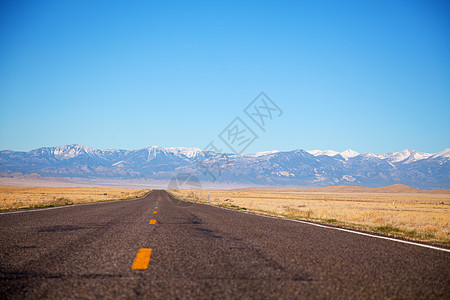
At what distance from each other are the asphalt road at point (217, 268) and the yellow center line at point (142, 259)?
0.08m

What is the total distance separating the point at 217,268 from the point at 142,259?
48.5 inches

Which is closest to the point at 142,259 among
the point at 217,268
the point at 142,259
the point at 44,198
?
the point at 142,259

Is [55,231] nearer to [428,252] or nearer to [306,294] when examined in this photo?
[306,294]

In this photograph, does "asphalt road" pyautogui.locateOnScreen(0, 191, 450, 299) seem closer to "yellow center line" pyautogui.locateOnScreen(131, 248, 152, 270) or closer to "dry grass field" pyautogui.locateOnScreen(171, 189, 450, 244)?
"yellow center line" pyautogui.locateOnScreen(131, 248, 152, 270)

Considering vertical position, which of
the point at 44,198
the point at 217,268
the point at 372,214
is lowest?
the point at 372,214

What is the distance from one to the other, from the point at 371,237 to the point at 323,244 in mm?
2067

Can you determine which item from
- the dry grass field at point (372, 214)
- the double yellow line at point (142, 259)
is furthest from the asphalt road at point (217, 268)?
the dry grass field at point (372, 214)

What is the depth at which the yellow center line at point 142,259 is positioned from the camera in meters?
4.65

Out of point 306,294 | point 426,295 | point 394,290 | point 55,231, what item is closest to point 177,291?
point 306,294

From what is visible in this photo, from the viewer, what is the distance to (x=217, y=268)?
468 centimetres

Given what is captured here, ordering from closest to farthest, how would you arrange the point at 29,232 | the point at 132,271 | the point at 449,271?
the point at 132,271
the point at 449,271
the point at 29,232

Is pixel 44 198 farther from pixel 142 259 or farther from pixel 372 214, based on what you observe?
pixel 142 259

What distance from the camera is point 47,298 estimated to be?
11.3 feet

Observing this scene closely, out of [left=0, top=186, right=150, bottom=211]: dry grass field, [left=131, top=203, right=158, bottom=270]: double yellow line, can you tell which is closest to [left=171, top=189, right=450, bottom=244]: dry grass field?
[left=131, top=203, right=158, bottom=270]: double yellow line
